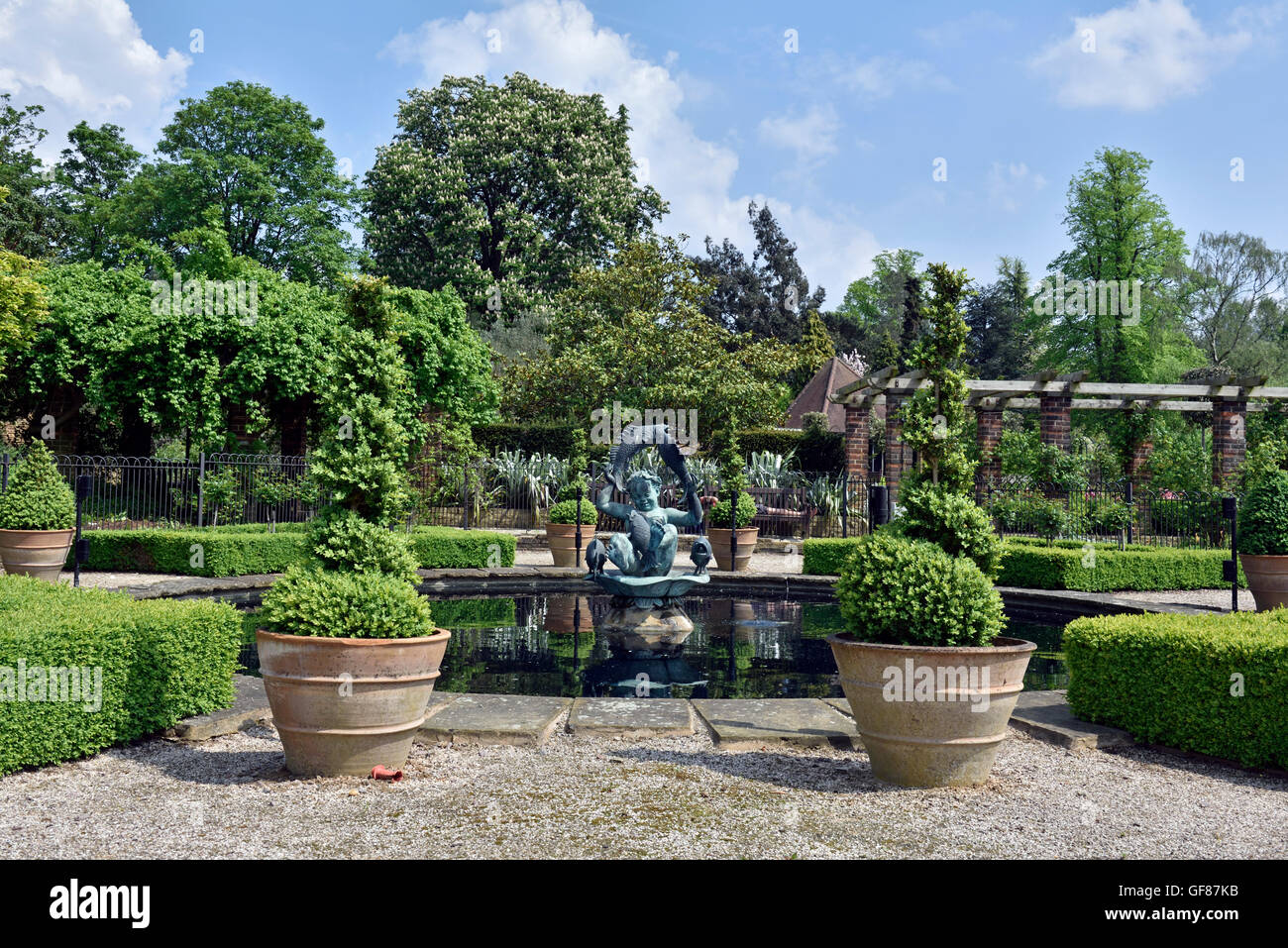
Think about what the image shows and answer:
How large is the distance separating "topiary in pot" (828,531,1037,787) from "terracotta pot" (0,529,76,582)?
33.3 feet

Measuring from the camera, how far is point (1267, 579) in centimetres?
1035

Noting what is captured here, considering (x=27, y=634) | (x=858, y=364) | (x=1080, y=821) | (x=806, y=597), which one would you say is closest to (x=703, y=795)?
(x=1080, y=821)

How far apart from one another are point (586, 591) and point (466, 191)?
973 inches

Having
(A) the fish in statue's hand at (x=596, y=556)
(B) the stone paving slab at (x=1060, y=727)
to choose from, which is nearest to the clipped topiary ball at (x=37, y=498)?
(A) the fish in statue's hand at (x=596, y=556)

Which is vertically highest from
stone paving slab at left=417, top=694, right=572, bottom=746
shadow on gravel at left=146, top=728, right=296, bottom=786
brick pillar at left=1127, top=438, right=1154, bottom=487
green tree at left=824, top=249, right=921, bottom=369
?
green tree at left=824, top=249, right=921, bottom=369

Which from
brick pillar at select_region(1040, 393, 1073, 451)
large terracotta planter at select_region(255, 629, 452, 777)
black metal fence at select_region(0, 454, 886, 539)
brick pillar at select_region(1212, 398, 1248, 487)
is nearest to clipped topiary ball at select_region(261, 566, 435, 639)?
large terracotta planter at select_region(255, 629, 452, 777)

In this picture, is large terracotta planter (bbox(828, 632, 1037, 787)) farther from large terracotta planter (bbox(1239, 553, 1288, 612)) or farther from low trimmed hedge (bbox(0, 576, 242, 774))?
large terracotta planter (bbox(1239, 553, 1288, 612))

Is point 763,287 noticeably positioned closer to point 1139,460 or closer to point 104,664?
point 1139,460

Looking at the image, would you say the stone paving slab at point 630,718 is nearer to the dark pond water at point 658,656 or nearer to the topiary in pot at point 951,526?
the dark pond water at point 658,656

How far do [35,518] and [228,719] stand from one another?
7.00 m

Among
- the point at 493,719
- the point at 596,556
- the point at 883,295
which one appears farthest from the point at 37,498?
the point at 883,295

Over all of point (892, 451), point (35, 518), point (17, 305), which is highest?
point (17, 305)

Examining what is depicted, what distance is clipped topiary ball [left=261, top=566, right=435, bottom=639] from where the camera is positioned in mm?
4605

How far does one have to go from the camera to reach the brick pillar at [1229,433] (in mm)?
21234
